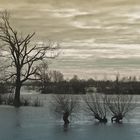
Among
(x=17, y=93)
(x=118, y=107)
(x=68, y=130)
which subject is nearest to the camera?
(x=68, y=130)

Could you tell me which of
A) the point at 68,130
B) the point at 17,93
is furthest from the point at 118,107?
the point at 17,93

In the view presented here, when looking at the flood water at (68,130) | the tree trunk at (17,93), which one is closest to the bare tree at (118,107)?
the flood water at (68,130)

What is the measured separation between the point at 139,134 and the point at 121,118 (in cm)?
744

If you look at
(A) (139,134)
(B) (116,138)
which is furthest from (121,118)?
(B) (116,138)

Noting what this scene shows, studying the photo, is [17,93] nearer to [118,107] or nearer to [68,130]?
[118,107]

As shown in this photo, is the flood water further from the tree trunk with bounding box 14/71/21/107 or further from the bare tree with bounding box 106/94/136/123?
the tree trunk with bounding box 14/71/21/107

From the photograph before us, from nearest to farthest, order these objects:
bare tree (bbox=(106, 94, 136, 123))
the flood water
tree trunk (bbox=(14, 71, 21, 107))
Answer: the flood water < bare tree (bbox=(106, 94, 136, 123)) < tree trunk (bbox=(14, 71, 21, 107))

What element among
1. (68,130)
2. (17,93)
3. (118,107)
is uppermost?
(17,93)

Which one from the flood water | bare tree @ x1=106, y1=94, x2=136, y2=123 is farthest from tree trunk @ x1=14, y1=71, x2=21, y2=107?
bare tree @ x1=106, y1=94, x2=136, y2=123

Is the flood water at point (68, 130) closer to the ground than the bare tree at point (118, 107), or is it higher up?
closer to the ground

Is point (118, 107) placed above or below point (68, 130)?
above

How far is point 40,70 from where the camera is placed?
56969mm

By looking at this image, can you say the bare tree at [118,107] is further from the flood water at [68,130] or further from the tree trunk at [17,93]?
the tree trunk at [17,93]

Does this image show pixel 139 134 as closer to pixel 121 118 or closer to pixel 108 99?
pixel 121 118
